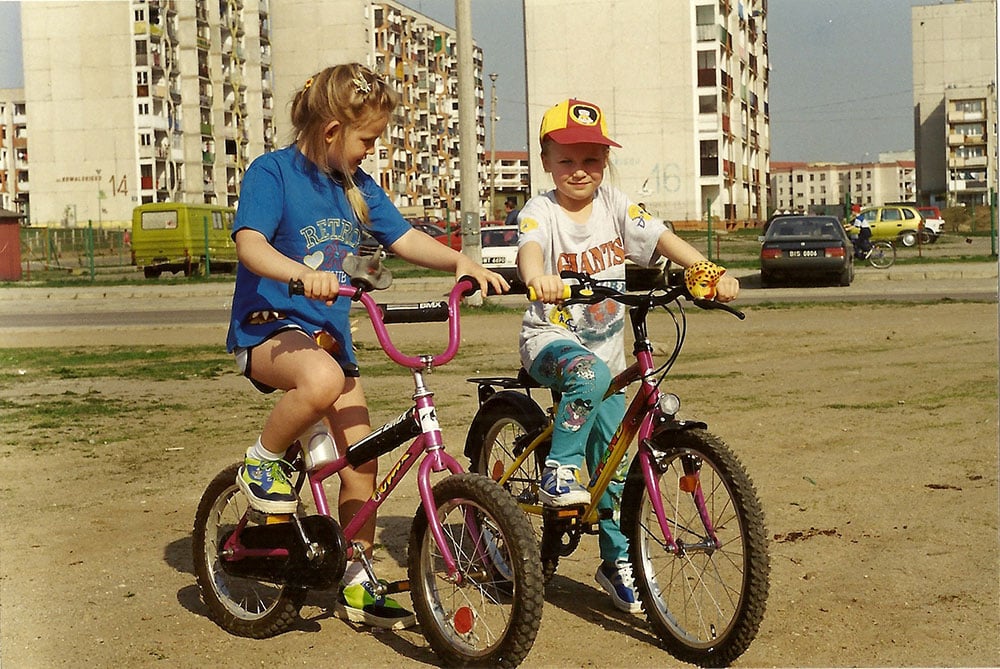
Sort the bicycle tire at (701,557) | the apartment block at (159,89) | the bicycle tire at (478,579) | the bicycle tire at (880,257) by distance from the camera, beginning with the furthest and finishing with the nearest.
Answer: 1. the apartment block at (159,89)
2. the bicycle tire at (880,257)
3. the bicycle tire at (701,557)
4. the bicycle tire at (478,579)

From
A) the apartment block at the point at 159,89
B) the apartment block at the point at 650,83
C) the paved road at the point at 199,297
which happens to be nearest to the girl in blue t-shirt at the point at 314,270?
the paved road at the point at 199,297

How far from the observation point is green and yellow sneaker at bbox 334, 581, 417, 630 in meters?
4.32

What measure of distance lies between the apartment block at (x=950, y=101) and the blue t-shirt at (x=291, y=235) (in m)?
114

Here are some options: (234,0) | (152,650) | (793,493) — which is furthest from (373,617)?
(234,0)

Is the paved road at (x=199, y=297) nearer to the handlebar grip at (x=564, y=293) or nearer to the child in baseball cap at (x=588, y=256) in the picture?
the child in baseball cap at (x=588, y=256)

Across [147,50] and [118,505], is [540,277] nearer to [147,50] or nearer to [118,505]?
[118,505]

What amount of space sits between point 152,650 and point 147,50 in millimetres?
92071

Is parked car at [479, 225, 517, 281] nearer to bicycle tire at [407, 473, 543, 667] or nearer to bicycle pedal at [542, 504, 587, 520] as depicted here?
bicycle pedal at [542, 504, 587, 520]

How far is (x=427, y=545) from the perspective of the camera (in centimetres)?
405

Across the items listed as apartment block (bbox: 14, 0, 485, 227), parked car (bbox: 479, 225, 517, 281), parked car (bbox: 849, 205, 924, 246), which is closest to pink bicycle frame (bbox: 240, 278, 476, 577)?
parked car (bbox: 479, 225, 517, 281)

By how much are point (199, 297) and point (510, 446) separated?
24.8 metres

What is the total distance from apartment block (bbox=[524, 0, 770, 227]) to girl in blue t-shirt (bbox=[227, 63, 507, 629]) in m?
71.3

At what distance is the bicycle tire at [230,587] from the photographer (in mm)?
4418

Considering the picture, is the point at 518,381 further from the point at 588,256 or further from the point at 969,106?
the point at 969,106
